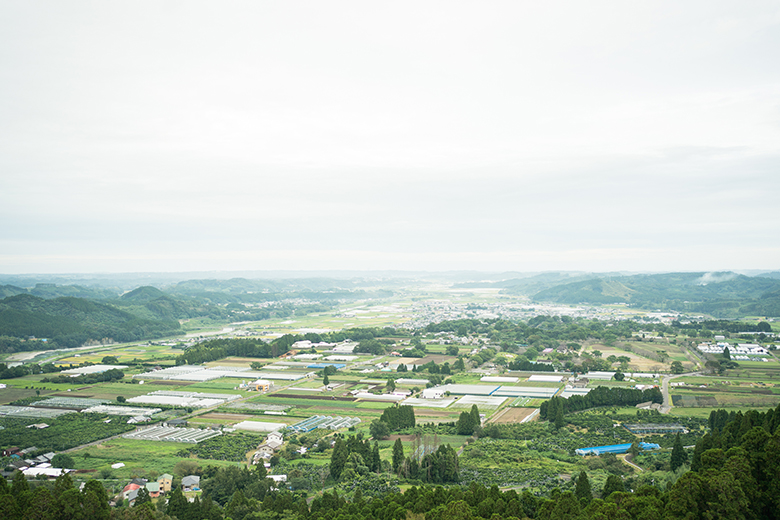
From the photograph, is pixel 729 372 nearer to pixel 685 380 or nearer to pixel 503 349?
pixel 685 380

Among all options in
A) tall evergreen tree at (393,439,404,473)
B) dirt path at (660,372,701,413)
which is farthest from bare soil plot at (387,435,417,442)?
dirt path at (660,372,701,413)

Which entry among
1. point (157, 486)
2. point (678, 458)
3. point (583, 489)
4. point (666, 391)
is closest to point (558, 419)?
point (678, 458)

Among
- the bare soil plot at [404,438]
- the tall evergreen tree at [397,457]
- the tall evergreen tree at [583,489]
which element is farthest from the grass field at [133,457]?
the tall evergreen tree at [583,489]

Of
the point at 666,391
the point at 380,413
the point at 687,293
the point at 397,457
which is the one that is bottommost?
the point at 380,413

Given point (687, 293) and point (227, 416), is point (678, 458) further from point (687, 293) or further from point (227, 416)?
point (687, 293)

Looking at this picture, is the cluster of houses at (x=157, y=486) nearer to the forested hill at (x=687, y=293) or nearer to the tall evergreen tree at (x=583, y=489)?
the tall evergreen tree at (x=583, y=489)

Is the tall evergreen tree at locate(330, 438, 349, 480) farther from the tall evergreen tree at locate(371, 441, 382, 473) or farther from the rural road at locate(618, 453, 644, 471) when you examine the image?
the rural road at locate(618, 453, 644, 471)

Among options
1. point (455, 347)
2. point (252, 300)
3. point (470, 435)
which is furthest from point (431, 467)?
point (252, 300)
